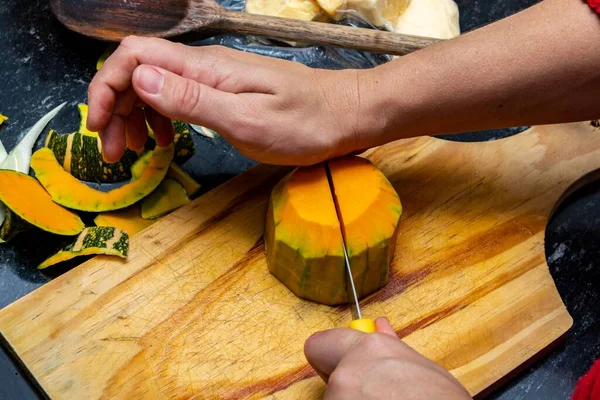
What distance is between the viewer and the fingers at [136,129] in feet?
4.33

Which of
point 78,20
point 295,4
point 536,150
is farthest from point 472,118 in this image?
point 78,20

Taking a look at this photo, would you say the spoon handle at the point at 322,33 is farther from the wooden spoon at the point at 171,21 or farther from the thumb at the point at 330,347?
the thumb at the point at 330,347

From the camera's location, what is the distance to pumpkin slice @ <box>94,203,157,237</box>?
1368 millimetres

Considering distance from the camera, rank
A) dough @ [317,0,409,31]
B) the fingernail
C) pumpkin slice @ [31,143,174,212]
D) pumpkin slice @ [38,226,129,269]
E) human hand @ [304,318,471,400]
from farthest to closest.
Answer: dough @ [317,0,409,31], pumpkin slice @ [31,143,174,212], pumpkin slice @ [38,226,129,269], the fingernail, human hand @ [304,318,471,400]

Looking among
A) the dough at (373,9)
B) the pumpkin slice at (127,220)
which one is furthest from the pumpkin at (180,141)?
the dough at (373,9)

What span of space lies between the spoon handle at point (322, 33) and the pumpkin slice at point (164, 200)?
429 mm

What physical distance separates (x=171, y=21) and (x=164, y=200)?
468 millimetres

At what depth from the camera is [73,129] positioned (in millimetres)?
1566

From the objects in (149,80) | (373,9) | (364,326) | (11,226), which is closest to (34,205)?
(11,226)

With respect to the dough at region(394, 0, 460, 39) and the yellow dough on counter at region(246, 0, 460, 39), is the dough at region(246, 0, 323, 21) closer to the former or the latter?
the yellow dough on counter at region(246, 0, 460, 39)

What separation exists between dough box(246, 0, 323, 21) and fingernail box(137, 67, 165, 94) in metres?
0.61

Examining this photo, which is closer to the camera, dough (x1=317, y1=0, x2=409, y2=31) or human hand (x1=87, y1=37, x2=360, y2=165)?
human hand (x1=87, y1=37, x2=360, y2=165)

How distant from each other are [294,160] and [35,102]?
0.75 m

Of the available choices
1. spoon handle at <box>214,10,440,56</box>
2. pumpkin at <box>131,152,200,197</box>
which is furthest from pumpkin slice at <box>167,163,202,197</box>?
spoon handle at <box>214,10,440,56</box>
